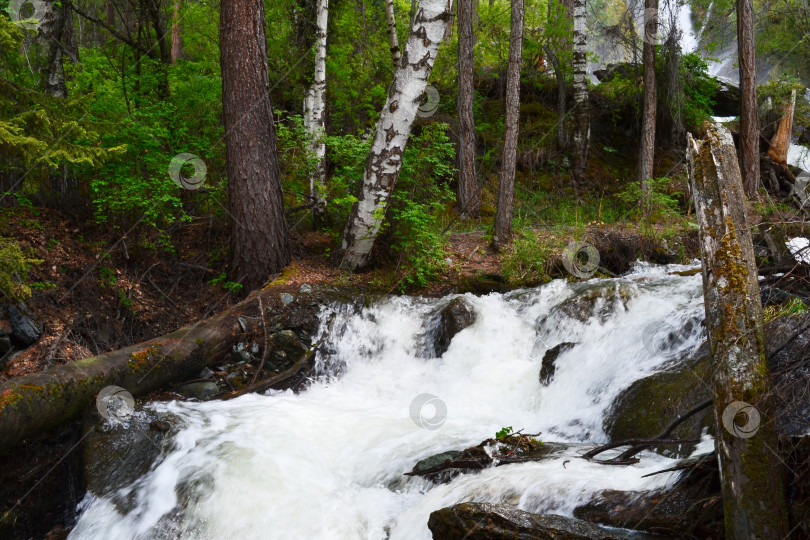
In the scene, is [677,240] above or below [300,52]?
below

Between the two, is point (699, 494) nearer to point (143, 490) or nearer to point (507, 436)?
point (507, 436)

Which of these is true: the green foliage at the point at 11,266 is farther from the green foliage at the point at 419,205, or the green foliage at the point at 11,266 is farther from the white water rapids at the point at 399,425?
the green foliage at the point at 419,205

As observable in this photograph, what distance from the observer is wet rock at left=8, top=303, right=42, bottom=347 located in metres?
5.42

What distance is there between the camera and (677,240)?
8.94 m

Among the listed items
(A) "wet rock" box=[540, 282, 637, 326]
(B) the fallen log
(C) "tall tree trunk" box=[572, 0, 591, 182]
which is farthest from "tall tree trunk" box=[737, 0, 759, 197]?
(B) the fallen log

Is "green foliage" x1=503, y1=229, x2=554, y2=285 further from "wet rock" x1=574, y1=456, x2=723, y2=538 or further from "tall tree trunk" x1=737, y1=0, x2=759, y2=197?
"tall tree trunk" x1=737, y1=0, x2=759, y2=197

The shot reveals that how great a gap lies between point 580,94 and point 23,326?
13.1 meters

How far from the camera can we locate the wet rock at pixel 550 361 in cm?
596

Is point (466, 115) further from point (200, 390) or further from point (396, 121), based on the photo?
point (200, 390)

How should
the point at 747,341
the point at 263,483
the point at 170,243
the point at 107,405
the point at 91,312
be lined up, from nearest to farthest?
the point at 747,341, the point at 263,483, the point at 107,405, the point at 91,312, the point at 170,243

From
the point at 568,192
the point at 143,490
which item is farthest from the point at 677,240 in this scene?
the point at 143,490

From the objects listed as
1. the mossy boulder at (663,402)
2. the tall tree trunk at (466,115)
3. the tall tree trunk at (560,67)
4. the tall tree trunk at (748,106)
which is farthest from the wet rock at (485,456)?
the tall tree trunk at (560,67)

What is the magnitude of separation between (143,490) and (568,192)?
12.2m

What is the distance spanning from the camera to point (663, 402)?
14.9ft
